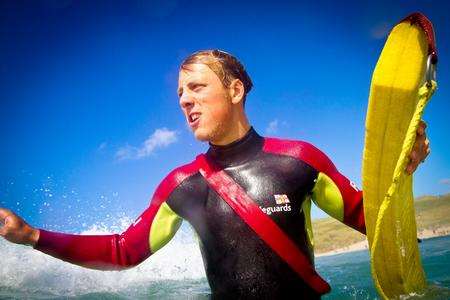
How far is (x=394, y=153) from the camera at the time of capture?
7.06 feet

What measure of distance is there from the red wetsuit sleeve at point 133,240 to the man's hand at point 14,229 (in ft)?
0.69

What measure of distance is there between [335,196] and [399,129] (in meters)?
0.88

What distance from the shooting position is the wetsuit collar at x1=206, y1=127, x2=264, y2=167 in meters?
2.90

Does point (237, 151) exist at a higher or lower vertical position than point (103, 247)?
higher

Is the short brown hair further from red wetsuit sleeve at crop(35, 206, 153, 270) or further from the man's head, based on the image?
red wetsuit sleeve at crop(35, 206, 153, 270)

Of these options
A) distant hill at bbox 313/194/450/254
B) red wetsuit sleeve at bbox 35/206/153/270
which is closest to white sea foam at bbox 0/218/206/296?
red wetsuit sleeve at bbox 35/206/153/270

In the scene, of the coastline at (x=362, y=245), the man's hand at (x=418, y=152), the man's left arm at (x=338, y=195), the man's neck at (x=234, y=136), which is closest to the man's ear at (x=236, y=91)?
the man's neck at (x=234, y=136)

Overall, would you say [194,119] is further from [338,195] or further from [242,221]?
[338,195]

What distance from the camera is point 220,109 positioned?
2.89m

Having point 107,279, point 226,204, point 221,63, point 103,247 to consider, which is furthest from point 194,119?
point 107,279

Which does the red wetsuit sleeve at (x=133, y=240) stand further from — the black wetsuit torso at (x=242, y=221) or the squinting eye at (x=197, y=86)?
the squinting eye at (x=197, y=86)

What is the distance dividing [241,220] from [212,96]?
1.04 meters

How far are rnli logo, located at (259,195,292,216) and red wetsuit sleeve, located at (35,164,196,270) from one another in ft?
2.50

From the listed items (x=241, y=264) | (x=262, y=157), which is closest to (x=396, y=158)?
(x=262, y=157)
